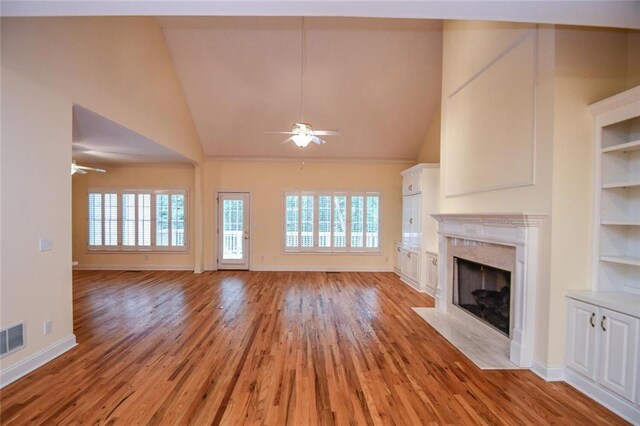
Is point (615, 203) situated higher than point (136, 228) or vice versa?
point (615, 203)

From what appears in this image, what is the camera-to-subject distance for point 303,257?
8172 mm

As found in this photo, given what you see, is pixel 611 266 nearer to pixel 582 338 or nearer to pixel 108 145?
pixel 582 338

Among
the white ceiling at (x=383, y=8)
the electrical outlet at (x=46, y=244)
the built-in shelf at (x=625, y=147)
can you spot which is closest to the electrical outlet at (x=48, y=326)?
the electrical outlet at (x=46, y=244)

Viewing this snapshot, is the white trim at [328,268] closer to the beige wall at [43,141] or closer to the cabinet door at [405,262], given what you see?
the cabinet door at [405,262]

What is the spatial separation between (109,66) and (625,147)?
5.69 m

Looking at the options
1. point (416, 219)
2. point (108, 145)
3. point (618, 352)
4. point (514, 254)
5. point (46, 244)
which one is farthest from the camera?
point (416, 219)

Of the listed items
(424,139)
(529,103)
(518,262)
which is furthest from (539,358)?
(424,139)

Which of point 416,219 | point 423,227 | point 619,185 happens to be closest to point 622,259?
point 619,185

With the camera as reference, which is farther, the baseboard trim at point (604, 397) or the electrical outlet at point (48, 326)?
the electrical outlet at point (48, 326)

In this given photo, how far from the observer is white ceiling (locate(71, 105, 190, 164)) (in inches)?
164

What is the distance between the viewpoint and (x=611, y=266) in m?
2.80

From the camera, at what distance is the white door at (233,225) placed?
8141mm

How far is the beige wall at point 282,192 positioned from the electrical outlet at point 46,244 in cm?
498

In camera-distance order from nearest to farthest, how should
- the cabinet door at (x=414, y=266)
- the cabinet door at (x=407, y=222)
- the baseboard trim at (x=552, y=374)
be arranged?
the baseboard trim at (x=552, y=374)
the cabinet door at (x=414, y=266)
the cabinet door at (x=407, y=222)
